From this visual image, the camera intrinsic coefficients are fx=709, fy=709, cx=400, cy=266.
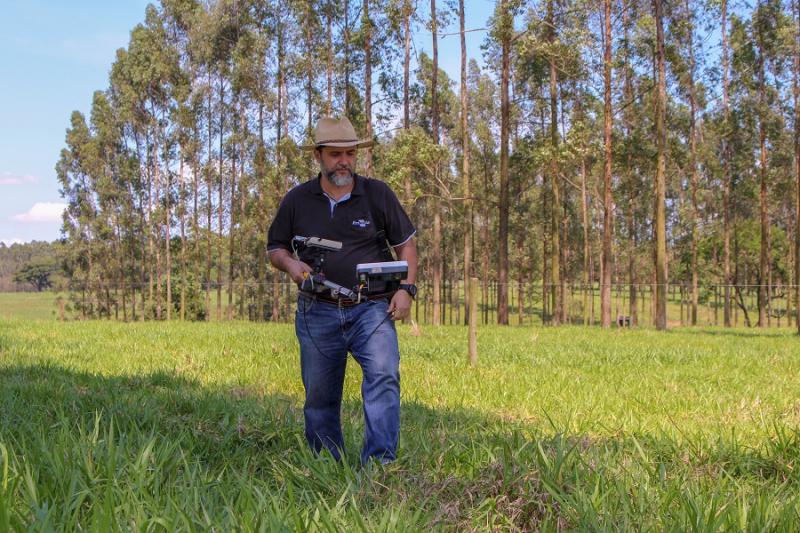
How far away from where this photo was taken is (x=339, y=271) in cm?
421

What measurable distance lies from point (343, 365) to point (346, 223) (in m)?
0.87

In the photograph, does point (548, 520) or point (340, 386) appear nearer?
point (548, 520)

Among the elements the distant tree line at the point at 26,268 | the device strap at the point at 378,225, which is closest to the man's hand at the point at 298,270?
the device strap at the point at 378,225

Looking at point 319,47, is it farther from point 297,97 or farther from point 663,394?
point 663,394

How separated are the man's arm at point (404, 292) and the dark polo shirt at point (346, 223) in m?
0.06

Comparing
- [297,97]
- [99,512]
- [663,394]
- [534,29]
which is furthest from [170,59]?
[99,512]

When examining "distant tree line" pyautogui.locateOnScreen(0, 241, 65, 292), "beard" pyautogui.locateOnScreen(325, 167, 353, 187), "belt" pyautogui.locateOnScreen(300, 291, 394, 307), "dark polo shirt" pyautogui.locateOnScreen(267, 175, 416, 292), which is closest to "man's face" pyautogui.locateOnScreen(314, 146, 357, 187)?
"beard" pyautogui.locateOnScreen(325, 167, 353, 187)

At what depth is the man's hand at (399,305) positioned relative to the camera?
4.10 meters

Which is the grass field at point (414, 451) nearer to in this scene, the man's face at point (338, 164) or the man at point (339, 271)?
the man at point (339, 271)

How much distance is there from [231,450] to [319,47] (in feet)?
95.4

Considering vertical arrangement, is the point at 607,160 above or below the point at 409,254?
above

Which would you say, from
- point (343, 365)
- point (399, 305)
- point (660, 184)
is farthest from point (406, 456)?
point (660, 184)

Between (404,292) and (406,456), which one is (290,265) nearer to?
(404,292)

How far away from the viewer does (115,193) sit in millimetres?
49938
